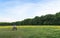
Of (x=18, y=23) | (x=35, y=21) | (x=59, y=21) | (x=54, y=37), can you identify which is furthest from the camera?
(x=35, y=21)

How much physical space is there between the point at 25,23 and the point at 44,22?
9.33m

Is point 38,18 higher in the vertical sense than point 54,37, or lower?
higher

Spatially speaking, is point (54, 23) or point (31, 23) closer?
point (54, 23)

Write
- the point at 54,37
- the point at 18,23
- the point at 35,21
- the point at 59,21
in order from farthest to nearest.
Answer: the point at 35,21 < the point at 18,23 < the point at 59,21 < the point at 54,37

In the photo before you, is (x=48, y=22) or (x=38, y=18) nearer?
A: (x=48, y=22)

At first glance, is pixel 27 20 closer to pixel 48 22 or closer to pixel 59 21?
pixel 48 22

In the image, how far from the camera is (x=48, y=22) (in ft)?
277

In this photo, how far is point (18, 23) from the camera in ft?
280

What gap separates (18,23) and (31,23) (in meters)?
7.42

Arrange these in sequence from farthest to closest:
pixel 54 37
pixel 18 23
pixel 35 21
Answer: pixel 35 21 < pixel 18 23 < pixel 54 37

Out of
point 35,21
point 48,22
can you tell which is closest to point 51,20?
point 48,22

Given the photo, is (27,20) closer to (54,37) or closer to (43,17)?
(43,17)

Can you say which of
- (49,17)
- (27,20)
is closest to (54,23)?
(49,17)

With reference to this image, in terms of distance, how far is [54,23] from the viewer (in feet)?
269
